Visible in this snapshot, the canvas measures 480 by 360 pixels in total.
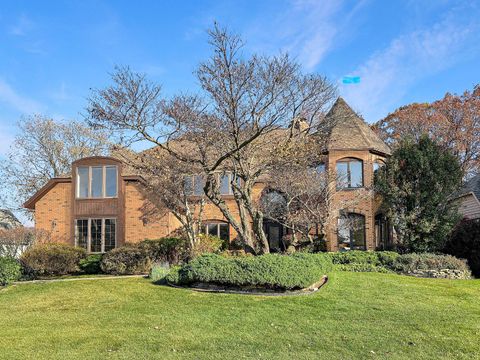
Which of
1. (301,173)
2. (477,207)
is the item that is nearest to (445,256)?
(301,173)

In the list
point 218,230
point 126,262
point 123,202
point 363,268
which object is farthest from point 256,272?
point 218,230

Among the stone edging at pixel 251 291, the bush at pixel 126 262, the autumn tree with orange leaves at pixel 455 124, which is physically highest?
the autumn tree with orange leaves at pixel 455 124

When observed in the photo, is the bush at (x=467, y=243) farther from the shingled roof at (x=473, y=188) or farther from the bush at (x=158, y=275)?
the bush at (x=158, y=275)

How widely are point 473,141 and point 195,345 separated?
98.3ft

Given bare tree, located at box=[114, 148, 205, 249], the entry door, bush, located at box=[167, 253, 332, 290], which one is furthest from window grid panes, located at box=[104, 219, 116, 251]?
bush, located at box=[167, 253, 332, 290]

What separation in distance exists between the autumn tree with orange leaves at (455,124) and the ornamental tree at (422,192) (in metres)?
12.4

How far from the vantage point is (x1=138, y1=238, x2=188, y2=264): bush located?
17.9 m

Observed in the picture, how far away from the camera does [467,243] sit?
1730 cm

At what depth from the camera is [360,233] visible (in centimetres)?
2375

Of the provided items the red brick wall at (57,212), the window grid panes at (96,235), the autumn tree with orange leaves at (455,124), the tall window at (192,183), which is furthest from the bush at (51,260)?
the autumn tree with orange leaves at (455,124)

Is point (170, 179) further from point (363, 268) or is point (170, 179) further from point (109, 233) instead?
point (109, 233)

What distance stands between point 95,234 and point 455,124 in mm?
25335

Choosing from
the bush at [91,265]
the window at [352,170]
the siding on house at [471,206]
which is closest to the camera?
the bush at [91,265]

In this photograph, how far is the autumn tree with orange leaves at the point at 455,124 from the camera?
31.1m
